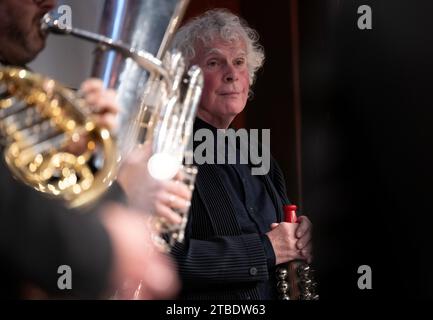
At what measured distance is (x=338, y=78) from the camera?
35.1 inches

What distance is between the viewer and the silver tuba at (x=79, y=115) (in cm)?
66

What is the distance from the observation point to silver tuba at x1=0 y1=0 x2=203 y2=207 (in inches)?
26.1

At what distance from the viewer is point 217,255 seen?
1173 millimetres

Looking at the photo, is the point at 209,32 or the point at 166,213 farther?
the point at 209,32

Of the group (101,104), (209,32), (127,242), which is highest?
(209,32)

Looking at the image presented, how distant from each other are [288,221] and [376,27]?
1.63 feet

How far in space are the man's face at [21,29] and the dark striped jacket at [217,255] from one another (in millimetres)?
439

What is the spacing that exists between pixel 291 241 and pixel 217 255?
148 millimetres

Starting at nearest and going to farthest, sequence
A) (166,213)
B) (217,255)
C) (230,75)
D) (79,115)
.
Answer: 1. (79,115)
2. (166,213)
3. (217,255)
4. (230,75)

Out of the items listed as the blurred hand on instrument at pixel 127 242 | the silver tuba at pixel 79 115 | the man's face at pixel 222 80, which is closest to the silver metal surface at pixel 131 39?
the silver tuba at pixel 79 115

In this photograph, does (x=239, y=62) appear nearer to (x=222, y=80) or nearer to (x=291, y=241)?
(x=222, y=80)

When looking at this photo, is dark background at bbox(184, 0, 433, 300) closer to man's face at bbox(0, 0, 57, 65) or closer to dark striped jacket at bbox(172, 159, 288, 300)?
dark striped jacket at bbox(172, 159, 288, 300)

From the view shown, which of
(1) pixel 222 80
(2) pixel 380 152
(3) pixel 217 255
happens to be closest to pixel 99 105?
(2) pixel 380 152
